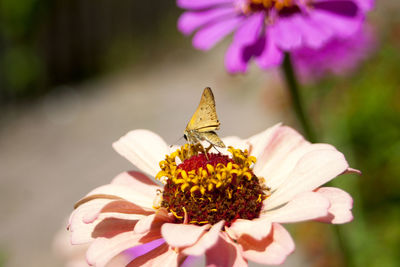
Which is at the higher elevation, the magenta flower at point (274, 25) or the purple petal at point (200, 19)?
the purple petal at point (200, 19)

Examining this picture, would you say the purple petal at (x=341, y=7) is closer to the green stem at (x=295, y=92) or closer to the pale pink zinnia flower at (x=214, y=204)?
the green stem at (x=295, y=92)

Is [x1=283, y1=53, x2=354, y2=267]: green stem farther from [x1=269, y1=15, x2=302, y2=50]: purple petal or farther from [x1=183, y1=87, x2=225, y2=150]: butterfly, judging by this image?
[x1=183, y1=87, x2=225, y2=150]: butterfly

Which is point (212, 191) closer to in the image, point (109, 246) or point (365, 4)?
point (109, 246)

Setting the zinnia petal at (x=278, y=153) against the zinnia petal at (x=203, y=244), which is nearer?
the zinnia petal at (x=203, y=244)

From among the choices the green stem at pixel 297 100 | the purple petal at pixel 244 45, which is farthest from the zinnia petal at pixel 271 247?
the purple petal at pixel 244 45

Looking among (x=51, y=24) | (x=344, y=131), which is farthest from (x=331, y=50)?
(x=51, y=24)
